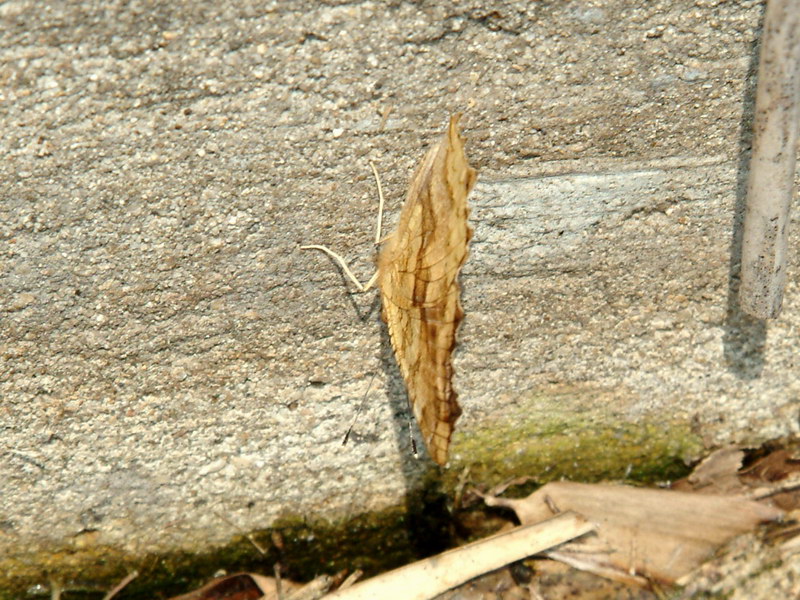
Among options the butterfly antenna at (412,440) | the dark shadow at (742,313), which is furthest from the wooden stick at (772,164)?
the butterfly antenna at (412,440)

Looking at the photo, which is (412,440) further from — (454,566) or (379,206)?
(379,206)

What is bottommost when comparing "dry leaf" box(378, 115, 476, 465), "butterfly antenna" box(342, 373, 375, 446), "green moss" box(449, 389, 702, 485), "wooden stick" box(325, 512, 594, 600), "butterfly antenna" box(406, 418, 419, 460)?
"wooden stick" box(325, 512, 594, 600)

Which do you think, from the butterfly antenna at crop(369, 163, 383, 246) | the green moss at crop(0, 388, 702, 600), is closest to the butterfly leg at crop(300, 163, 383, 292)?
the butterfly antenna at crop(369, 163, 383, 246)

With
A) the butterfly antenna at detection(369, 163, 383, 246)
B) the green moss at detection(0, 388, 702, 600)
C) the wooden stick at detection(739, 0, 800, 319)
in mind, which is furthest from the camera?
the green moss at detection(0, 388, 702, 600)

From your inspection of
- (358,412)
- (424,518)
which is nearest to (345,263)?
(358,412)

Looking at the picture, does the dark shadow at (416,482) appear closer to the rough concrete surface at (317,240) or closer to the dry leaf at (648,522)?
the rough concrete surface at (317,240)

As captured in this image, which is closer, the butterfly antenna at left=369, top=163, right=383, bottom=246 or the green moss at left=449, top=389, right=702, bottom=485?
the butterfly antenna at left=369, top=163, right=383, bottom=246

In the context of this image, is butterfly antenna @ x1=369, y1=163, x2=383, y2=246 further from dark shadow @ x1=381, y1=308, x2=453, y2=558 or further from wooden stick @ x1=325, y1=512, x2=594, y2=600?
wooden stick @ x1=325, y1=512, x2=594, y2=600

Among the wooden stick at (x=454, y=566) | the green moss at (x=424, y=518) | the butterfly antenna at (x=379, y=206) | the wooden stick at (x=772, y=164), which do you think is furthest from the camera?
the green moss at (x=424, y=518)
